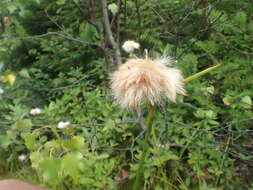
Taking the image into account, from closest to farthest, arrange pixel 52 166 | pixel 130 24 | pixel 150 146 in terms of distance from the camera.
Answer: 1. pixel 52 166
2. pixel 150 146
3. pixel 130 24

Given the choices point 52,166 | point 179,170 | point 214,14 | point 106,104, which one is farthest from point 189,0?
point 52,166

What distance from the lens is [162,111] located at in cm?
229

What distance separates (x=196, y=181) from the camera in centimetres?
248

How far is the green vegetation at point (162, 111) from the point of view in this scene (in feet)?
7.40

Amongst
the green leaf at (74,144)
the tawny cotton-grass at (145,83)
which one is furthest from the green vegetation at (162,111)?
the tawny cotton-grass at (145,83)

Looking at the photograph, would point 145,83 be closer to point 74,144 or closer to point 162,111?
point 74,144

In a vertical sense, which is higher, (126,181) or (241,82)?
(241,82)

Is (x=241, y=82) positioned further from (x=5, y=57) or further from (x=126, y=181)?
(x=5, y=57)

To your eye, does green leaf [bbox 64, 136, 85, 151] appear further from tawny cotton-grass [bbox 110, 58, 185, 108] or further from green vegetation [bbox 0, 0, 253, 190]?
green vegetation [bbox 0, 0, 253, 190]

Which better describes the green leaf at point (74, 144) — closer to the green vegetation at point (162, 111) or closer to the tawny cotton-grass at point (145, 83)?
the tawny cotton-grass at point (145, 83)

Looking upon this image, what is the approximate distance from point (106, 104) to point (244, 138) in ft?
3.63

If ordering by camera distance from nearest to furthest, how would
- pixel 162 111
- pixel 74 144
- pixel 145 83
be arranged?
pixel 145 83 → pixel 74 144 → pixel 162 111

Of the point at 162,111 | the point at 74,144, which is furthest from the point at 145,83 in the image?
the point at 162,111

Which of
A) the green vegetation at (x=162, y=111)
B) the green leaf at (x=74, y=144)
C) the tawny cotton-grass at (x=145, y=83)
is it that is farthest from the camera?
the green vegetation at (x=162, y=111)
